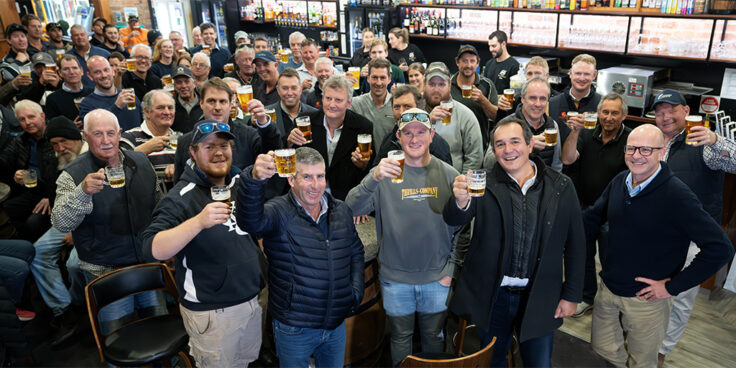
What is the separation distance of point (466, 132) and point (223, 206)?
226cm

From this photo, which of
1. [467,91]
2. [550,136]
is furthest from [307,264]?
[467,91]

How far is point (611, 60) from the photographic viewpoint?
21.6 ft

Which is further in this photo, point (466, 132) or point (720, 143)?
point (466, 132)

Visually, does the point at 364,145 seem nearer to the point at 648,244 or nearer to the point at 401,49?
the point at 648,244

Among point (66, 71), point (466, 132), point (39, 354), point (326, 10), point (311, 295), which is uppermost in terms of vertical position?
point (326, 10)

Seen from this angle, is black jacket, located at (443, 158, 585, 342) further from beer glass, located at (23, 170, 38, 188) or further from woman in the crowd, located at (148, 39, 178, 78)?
woman in the crowd, located at (148, 39, 178, 78)

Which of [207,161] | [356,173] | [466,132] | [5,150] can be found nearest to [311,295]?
[207,161]

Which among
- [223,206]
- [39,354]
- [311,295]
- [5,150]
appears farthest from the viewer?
[5,150]

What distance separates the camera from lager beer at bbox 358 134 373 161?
3082 millimetres

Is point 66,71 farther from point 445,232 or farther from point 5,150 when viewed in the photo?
point 445,232

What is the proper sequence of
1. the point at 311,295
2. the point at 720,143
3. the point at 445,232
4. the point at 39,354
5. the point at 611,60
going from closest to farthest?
the point at 311,295
the point at 445,232
the point at 720,143
the point at 39,354
the point at 611,60

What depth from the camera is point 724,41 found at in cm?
529

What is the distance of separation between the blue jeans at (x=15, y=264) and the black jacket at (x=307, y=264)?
7.33 feet

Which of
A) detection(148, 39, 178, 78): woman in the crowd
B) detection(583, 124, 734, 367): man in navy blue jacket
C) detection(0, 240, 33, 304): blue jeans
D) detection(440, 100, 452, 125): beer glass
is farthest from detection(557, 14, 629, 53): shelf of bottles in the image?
detection(0, 240, 33, 304): blue jeans
